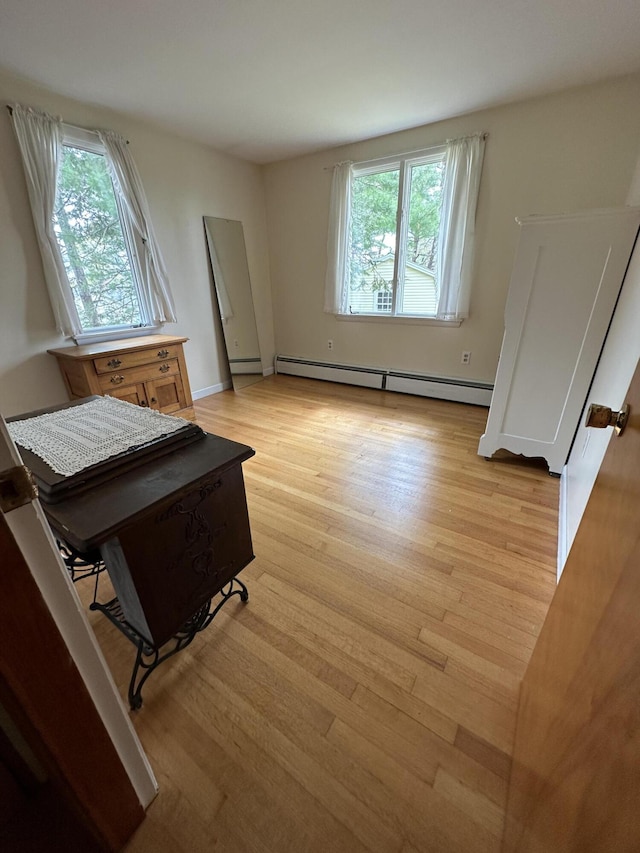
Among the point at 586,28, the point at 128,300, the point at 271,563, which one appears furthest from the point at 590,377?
the point at 128,300

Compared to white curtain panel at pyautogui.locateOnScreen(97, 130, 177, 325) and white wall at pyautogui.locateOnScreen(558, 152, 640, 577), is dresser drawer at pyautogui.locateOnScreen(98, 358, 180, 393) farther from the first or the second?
white wall at pyautogui.locateOnScreen(558, 152, 640, 577)

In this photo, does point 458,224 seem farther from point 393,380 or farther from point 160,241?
point 160,241

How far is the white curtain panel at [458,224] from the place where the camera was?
2838mm

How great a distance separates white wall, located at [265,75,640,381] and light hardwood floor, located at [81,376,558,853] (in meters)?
1.76

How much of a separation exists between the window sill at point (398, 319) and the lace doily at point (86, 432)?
3.00 m

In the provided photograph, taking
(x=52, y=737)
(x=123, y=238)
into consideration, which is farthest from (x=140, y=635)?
(x=123, y=238)

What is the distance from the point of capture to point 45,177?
7.76 feet

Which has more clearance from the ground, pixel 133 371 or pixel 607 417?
pixel 607 417

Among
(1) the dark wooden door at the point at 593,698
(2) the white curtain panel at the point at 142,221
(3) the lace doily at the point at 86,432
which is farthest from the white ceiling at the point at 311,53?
(1) the dark wooden door at the point at 593,698

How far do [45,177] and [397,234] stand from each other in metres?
2.86

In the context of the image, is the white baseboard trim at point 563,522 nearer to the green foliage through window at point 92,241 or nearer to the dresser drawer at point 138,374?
the dresser drawer at point 138,374

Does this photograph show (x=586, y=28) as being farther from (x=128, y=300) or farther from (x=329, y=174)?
(x=128, y=300)

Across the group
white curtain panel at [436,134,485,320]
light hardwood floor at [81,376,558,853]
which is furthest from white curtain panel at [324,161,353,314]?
light hardwood floor at [81,376,558,853]

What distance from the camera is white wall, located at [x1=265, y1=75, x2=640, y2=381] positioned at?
245 cm
